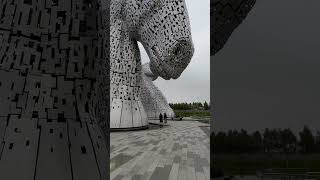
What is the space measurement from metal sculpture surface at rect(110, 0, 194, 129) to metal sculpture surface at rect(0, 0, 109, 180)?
6704 millimetres

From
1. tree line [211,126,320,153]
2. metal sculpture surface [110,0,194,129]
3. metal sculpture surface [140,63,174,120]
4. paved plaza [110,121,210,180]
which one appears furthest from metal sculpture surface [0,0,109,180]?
metal sculpture surface [140,63,174,120]

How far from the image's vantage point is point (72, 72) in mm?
2537

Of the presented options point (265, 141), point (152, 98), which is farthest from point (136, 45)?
point (152, 98)

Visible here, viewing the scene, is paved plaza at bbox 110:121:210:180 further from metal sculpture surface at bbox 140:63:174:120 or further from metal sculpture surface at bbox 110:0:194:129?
metal sculpture surface at bbox 140:63:174:120

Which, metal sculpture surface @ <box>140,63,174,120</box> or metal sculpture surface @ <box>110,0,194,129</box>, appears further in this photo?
metal sculpture surface @ <box>140,63,174,120</box>

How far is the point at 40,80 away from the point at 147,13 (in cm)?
783

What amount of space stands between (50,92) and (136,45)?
29.6ft

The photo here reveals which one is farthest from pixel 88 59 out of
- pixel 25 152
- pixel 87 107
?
pixel 25 152

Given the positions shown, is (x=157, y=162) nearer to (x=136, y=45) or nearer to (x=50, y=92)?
(x=50, y=92)

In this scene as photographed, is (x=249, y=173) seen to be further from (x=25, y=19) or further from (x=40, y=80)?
(x=25, y=19)

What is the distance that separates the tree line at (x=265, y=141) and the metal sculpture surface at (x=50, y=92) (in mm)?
834

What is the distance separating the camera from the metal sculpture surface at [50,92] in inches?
91.8

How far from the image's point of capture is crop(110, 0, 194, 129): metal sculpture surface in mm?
9289

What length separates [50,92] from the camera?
8.06 ft
